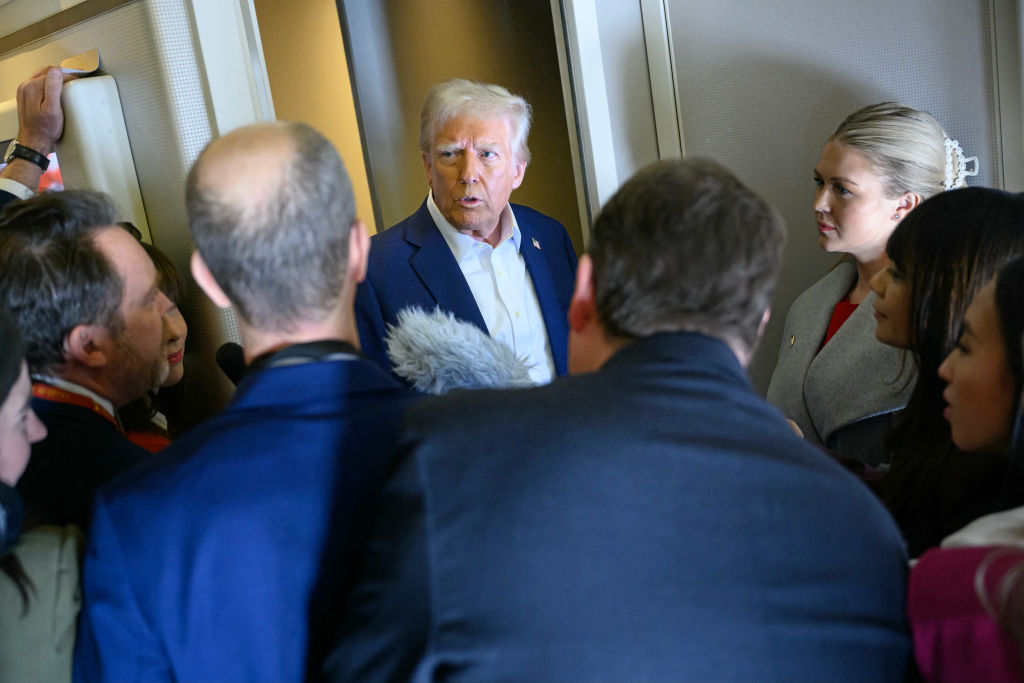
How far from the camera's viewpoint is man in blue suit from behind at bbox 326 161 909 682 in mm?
821

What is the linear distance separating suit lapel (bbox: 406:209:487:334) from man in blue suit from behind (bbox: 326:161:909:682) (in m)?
1.36

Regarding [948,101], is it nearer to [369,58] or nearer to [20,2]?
[369,58]

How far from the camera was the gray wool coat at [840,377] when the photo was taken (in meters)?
1.95

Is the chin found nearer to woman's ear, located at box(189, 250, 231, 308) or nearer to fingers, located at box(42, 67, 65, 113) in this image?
fingers, located at box(42, 67, 65, 113)

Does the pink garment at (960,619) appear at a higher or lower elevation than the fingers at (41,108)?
lower

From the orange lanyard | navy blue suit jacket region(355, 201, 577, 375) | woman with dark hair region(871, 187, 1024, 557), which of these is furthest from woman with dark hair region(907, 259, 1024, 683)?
navy blue suit jacket region(355, 201, 577, 375)

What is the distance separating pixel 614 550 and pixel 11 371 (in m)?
0.76

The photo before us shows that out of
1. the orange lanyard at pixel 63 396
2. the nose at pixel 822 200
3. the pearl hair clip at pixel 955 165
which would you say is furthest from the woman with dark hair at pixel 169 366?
the pearl hair clip at pixel 955 165

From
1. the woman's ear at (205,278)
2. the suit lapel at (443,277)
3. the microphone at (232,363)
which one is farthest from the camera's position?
the suit lapel at (443,277)

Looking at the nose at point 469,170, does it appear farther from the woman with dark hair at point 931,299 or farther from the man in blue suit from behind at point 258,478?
the man in blue suit from behind at point 258,478

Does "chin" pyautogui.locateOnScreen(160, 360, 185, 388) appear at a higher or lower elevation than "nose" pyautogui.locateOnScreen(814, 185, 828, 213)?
lower

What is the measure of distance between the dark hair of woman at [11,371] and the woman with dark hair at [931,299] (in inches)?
49.8

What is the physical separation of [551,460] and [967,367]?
2.35 feet

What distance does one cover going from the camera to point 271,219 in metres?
1.00
